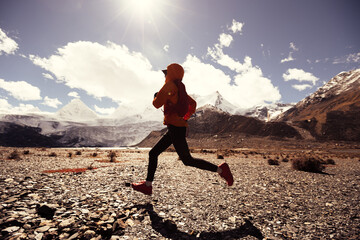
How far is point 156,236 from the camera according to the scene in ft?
9.16

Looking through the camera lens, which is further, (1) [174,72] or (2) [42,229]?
(1) [174,72]

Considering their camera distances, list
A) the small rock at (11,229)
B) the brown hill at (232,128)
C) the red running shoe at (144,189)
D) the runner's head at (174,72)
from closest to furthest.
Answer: the small rock at (11,229) → the runner's head at (174,72) → the red running shoe at (144,189) → the brown hill at (232,128)

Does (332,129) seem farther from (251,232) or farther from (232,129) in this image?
(251,232)

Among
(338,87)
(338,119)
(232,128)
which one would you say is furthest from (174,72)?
(338,87)

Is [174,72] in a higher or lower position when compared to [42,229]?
higher

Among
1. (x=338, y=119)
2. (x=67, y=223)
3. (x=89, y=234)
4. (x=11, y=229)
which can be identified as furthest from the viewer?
(x=338, y=119)

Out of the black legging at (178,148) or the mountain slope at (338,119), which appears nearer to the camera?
the black legging at (178,148)

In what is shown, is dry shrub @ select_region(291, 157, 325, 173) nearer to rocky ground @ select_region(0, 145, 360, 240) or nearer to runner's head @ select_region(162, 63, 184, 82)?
rocky ground @ select_region(0, 145, 360, 240)

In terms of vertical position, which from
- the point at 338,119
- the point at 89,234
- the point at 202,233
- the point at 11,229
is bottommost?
the point at 202,233

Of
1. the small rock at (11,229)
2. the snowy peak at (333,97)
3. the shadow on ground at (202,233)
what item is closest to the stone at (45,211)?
the small rock at (11,229)

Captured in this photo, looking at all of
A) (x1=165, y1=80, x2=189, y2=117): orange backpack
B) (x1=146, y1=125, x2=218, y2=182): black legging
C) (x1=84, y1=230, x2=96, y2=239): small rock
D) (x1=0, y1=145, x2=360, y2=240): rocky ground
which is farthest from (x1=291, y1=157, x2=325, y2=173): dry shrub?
(x1=84, y1=230, x2=96, y2=239): small rock

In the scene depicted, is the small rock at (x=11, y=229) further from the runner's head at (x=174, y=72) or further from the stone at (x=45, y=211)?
the runner's head at (x=174, y=72)

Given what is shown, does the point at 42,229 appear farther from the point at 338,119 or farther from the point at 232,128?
the point at 338,119

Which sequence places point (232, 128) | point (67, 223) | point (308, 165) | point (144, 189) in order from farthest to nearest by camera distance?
1. point (232, 128)
2. point (308, 165)
3. point (144, 189)
4. point (67, 223)
